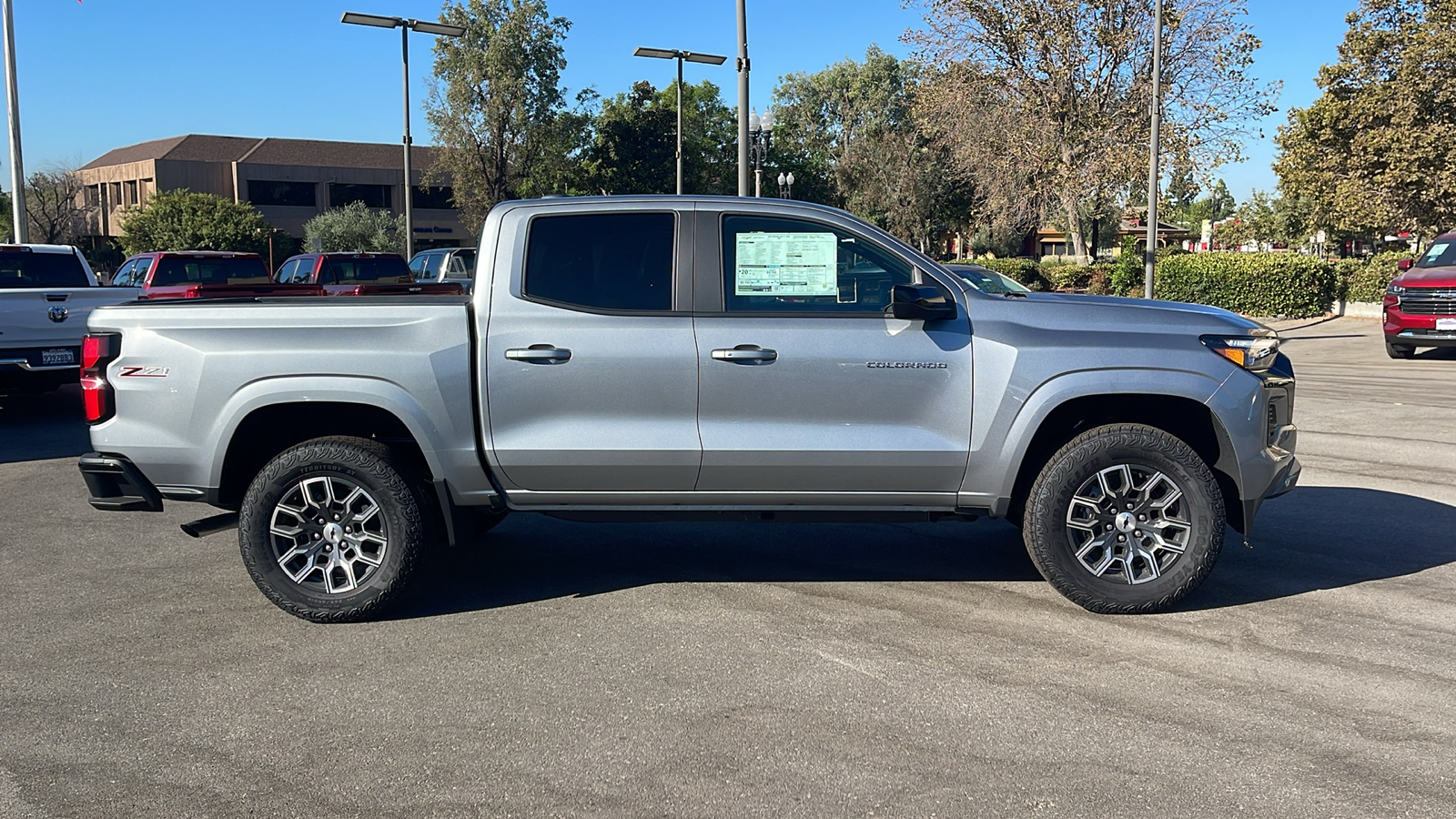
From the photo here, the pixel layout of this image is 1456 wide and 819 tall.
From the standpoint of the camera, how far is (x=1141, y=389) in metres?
5.08

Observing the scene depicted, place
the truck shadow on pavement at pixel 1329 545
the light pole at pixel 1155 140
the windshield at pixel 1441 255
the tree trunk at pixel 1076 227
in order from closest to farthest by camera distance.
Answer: the truck shadow on pavement at pixel 1329 545 < the windshield at pixel 1441 255 < the light pole at pixel 1155 140 < the tree trunk at pixel 1076 227

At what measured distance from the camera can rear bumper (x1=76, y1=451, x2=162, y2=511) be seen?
17.1 ft

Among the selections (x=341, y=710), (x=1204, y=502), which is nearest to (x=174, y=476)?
(x=341, y=710)

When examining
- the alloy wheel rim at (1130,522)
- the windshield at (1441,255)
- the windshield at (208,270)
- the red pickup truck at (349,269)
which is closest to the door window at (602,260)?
the alloy wheel rim at (1130,522)

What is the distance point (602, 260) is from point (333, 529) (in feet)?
5.82

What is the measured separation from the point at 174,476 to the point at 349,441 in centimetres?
83

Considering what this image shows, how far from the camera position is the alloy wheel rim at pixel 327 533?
5207mm

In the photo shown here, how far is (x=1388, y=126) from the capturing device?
31953 mm

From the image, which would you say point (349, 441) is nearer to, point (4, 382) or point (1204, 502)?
point (1204, 502)

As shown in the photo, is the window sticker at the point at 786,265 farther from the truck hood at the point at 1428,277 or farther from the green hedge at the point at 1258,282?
the green hedge at the point at 1258,282

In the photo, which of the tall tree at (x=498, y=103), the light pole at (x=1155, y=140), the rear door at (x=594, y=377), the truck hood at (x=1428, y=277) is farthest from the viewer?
the tall tree at (x=498, y=103)

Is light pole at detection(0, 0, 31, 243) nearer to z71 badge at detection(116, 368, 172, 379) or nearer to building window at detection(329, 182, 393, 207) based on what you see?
z71 badge at detection(116, 368, 172, 379)

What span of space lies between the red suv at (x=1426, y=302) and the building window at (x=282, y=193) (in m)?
67.8

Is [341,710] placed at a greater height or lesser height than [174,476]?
lesser
